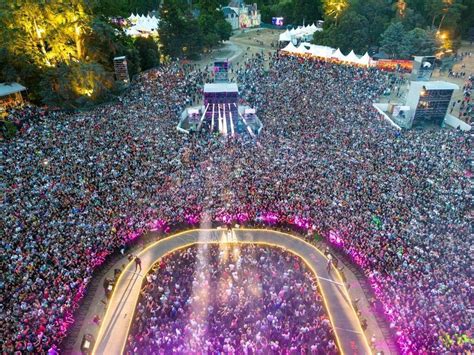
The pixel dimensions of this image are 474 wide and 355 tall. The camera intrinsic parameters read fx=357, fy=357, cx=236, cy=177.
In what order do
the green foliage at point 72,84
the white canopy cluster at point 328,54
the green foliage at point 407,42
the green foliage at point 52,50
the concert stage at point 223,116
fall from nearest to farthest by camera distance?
the concert stage at point 223,116
the green foliage at point 52,50
the green foliage at point 72,84
the white canopy cluster at point 328,54
the green foliage at point 407,42

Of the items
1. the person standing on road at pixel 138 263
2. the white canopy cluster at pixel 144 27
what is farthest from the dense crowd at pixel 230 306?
the white canopy cluster at pixel 144 27

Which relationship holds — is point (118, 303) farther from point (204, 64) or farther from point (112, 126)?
point (204, 64)

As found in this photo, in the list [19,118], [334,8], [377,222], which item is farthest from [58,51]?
[334,8]

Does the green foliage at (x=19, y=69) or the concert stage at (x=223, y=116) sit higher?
the green foliage at (x=19, y=69)

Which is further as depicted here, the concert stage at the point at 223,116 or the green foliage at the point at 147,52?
the green foliage at the point at 147,52

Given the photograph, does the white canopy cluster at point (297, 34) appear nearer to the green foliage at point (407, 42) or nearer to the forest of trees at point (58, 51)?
the green foliage at point (407, 42)


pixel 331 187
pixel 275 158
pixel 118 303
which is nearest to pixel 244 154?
pixel 275 158

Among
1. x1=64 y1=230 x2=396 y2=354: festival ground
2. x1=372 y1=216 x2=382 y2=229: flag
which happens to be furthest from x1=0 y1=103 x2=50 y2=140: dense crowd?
x1=372 y1=216 x2=382 y2=229: flag
